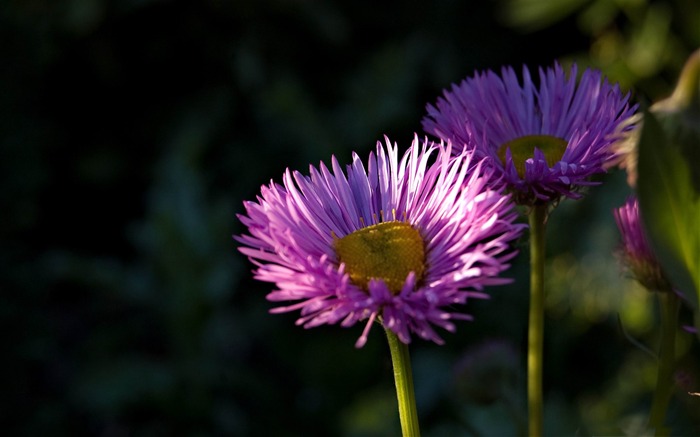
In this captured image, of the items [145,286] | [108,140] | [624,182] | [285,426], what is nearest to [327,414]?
[285,426]

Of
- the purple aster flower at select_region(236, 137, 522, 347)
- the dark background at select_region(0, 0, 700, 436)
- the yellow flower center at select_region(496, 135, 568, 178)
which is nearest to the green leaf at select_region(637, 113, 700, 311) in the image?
the purple aster flower at select_region(236, 137, 522, 347)

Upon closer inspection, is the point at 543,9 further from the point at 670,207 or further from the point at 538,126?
the point at 670,207

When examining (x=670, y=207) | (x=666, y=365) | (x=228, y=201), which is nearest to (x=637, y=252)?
(x=666, y=365)

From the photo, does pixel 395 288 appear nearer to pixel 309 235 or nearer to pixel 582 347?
pixel 309 235

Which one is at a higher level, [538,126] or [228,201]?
[228,201]

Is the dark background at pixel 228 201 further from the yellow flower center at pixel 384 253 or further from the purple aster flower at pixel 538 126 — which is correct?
the yellow flower center at pixel 384 253

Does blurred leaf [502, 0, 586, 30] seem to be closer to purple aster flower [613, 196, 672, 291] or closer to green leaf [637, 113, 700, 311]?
purple aster flower [613, 196, 672, 291]
